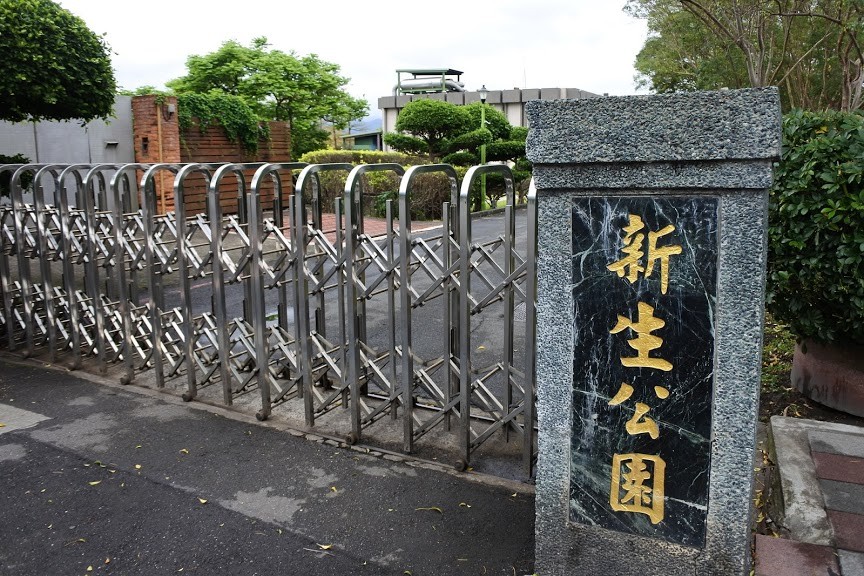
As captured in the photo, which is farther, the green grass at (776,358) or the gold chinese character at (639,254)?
the green grass at (776,358)

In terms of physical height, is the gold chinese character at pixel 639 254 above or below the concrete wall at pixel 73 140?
below

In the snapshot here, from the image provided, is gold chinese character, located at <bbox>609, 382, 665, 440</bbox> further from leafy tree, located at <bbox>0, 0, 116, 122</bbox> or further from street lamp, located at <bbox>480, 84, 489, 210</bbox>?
street lamp, located at <bbox>480, 84, 489, 210</bbox>

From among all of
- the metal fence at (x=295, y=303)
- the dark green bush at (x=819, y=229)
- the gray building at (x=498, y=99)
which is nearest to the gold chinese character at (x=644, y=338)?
the metal fence at (x=295, y=303)

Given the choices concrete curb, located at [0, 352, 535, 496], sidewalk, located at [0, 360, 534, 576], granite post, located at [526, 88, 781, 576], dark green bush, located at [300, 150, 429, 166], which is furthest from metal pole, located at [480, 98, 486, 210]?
granite post, located at [526, 88, 781, 576]

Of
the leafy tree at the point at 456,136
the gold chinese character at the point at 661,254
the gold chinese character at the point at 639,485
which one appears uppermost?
the leafy tree at the point at 456,136

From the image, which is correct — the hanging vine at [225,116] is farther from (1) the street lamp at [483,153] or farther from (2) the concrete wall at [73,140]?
(1) the street lamp at [483,153]

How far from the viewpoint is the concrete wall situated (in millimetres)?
13852

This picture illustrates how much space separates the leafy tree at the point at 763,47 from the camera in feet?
43.5

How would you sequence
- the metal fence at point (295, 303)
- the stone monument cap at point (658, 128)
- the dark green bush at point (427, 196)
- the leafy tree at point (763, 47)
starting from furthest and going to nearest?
the dark green bush at point (427, 196) → the leafy tree at point (763, 47) → the metal fence at point (295, 303) → the stone monument cap at point (658, 128)

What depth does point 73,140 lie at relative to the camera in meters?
15.1

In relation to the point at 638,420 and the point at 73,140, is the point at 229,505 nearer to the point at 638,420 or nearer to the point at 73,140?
the point at 638,420

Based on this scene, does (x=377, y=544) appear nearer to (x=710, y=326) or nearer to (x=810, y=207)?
(x=710, y=326)

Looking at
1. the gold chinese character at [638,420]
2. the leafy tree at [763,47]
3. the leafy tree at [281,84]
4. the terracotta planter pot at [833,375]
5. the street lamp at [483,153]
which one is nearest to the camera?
the gold chinese character at [638,420]

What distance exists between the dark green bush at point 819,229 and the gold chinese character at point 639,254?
2.42 m
